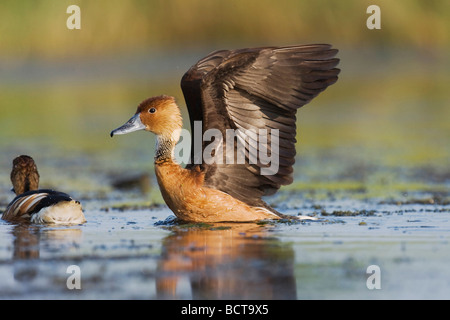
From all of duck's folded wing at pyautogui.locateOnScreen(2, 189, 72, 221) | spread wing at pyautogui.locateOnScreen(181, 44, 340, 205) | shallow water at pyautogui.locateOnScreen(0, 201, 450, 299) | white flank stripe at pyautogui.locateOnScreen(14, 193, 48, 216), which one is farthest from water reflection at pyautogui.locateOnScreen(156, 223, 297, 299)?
white flank stripe at pyautogui.locateOnScreen(14, 193, 48, 216)

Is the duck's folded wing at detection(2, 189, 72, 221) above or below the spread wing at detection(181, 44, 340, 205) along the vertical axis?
below

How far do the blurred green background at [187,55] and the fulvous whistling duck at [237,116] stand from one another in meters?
9.88

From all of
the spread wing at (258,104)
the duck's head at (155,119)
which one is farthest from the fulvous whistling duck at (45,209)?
the spread wing at (258,104)

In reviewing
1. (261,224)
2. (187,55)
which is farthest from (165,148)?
(187,55)

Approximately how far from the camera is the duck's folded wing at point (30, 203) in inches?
370

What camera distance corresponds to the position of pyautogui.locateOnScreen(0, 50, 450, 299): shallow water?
630 centimetres

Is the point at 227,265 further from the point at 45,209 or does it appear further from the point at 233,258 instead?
the point at 45,209

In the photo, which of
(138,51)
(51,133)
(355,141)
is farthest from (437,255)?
(138,51)

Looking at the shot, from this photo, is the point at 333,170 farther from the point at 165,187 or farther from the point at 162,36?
the point at 162,36

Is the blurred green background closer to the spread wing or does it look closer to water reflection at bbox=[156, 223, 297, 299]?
the spread wing

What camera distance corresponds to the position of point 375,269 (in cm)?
667

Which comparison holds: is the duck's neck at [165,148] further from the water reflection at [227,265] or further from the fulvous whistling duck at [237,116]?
the water reflection at [227,265]

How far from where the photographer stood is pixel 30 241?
8.19 metres
